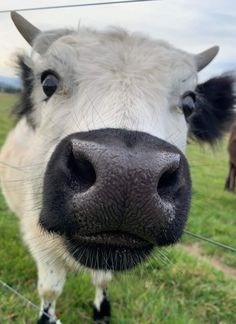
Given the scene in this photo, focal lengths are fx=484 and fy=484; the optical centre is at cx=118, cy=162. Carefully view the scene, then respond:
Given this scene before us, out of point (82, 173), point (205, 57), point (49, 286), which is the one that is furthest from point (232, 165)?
point (82, 173)

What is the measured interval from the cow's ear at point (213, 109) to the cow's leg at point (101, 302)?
137 cm

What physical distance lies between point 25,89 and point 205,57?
1.36 meters

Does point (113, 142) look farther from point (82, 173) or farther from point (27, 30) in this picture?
point (27, 30)

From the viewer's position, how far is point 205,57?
3.65m

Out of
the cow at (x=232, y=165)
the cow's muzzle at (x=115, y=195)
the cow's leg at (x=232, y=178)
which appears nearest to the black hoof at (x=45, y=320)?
the cow's muzzle at (x=115, y=195)

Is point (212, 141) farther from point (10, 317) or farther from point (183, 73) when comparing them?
point (10, 317)

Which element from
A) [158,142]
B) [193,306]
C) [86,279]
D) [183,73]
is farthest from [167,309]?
[158,142]

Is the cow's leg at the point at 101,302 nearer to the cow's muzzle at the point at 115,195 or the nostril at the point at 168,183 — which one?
the cow's muzzle at the point at 115,195

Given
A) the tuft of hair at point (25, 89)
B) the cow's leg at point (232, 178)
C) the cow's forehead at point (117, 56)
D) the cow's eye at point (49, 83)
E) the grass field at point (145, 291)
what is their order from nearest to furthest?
the cow's forehead at point (117, 56)
the cow's eye at point (49, 83)
the tuft of hair at point (25, 89)
the grass field at point (145, 291)
the cow's leg at point (232, 178)

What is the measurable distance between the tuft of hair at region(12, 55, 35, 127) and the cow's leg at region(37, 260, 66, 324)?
107cm

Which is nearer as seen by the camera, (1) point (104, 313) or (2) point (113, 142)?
(2) point (113, 142)

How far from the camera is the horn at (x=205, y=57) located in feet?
11.7

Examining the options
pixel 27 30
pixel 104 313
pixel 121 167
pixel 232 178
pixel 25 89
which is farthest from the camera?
pixel 232 178

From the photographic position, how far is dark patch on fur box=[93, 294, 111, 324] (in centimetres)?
385
